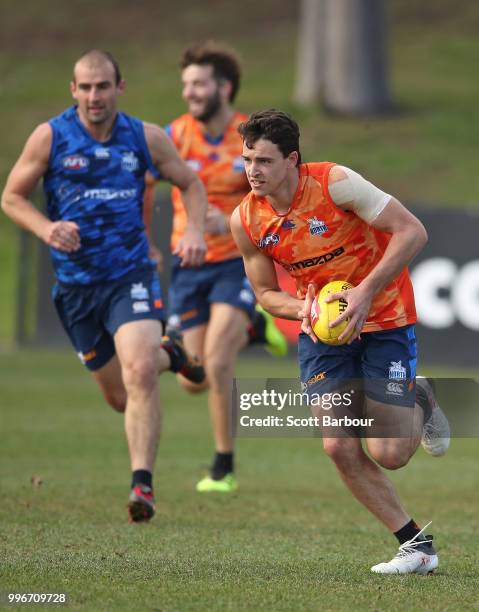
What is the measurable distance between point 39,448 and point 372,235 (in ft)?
20.0

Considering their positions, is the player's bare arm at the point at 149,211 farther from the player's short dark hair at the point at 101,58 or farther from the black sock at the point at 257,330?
the black sock at the point at 257,330

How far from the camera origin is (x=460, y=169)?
30.4m

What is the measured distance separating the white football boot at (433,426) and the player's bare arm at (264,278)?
2.41 feet

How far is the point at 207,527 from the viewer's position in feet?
26.9

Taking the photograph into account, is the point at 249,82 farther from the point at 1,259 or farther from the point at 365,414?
the point at 365,414

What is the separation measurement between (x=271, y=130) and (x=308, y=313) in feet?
2.85

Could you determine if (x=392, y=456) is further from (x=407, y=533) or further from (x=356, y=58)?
(x=356, y=58)

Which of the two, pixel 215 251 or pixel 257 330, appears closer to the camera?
pixel 215 251

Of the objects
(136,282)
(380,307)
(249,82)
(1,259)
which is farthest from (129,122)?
(249,82)

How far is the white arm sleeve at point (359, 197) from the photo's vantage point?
21.4ft

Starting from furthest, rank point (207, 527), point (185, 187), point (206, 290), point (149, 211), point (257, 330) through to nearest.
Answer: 1. point (257, 330)
2. point (206, 290)
3. point (149, 211)
4. point (185, 187)
5. point (207, 527)

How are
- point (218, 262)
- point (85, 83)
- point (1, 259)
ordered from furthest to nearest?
point (1, 259) < point (218, 262) < point (85, 83)

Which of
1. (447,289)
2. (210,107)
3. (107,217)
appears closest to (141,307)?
(107,217)

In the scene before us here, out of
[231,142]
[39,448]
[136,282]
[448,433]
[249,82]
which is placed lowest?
[39,448]
